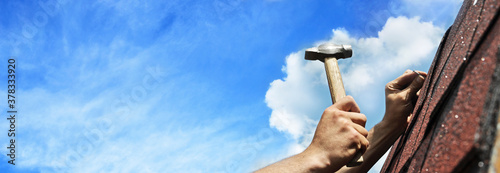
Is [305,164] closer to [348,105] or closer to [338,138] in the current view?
[338,138]

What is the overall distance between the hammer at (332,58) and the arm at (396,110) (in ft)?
1.11

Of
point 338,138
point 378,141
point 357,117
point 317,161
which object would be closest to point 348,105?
point 357,117

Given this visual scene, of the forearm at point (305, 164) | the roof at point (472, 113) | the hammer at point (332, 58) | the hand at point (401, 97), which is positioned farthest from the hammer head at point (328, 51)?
the roof at point (472, 113)

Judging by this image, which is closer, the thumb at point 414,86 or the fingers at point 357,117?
the fingers at point 357,117

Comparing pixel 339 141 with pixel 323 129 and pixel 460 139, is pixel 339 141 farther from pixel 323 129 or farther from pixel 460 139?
pixel 460 139

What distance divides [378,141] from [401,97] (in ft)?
1.56

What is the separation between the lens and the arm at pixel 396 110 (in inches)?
98.3

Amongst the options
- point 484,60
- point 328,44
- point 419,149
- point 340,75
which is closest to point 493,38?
point 484,60

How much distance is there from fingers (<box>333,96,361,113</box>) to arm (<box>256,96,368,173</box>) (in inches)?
1.3

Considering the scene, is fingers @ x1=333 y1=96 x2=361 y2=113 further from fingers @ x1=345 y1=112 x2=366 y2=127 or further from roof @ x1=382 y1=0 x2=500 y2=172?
roof @ x1=382 y1=0 x2=500 y2=172

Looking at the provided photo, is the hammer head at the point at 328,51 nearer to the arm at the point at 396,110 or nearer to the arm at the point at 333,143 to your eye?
the arm at the point at 396,110

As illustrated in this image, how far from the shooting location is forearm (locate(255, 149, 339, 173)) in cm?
211

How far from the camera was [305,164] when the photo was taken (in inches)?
84.4

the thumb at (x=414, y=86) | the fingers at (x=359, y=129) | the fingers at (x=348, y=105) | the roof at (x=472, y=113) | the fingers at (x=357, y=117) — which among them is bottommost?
the roof at (x=472, y=113)
